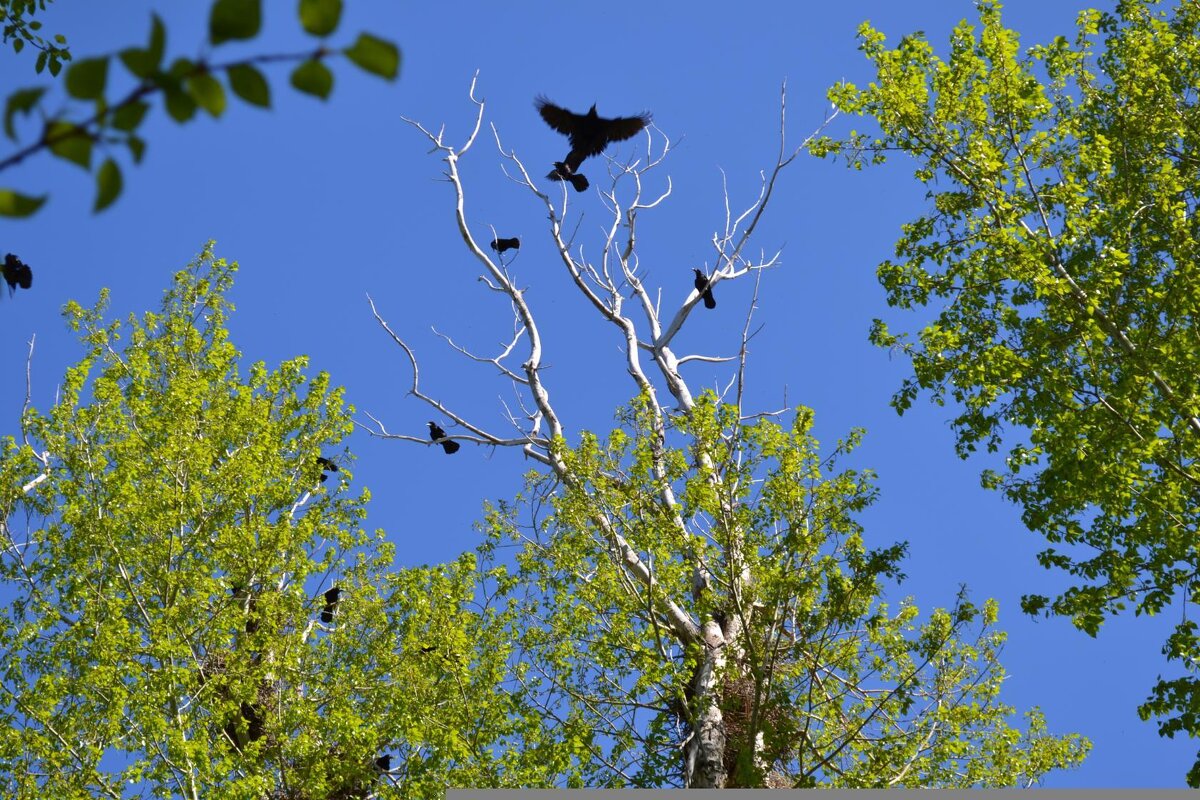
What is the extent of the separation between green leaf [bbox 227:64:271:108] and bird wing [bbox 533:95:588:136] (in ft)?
49.3

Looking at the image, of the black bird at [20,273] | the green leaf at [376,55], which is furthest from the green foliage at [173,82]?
the black bird at [20,273]

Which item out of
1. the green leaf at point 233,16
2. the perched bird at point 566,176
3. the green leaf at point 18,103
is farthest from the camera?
the perched bird at point 566,176

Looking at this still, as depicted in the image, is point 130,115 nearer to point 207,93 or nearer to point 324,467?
point 207,93

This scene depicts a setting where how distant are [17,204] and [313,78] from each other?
0.42m

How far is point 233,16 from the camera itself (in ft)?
4.38

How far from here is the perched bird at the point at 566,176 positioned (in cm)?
1611

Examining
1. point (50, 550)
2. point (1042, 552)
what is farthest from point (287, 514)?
point (1042, 552)

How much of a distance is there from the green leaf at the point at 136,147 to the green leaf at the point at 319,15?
10.9 inches

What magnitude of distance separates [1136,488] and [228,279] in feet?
33.6

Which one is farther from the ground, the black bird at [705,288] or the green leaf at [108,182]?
the black bird at [705,288]

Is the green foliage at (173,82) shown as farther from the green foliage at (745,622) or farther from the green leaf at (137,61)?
the green foliage at (745,622)

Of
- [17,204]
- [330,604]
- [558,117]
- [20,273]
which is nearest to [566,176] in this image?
[558,117]

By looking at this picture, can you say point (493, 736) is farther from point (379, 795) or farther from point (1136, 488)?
point (1136, 488)

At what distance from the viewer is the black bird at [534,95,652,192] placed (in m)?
16.2
